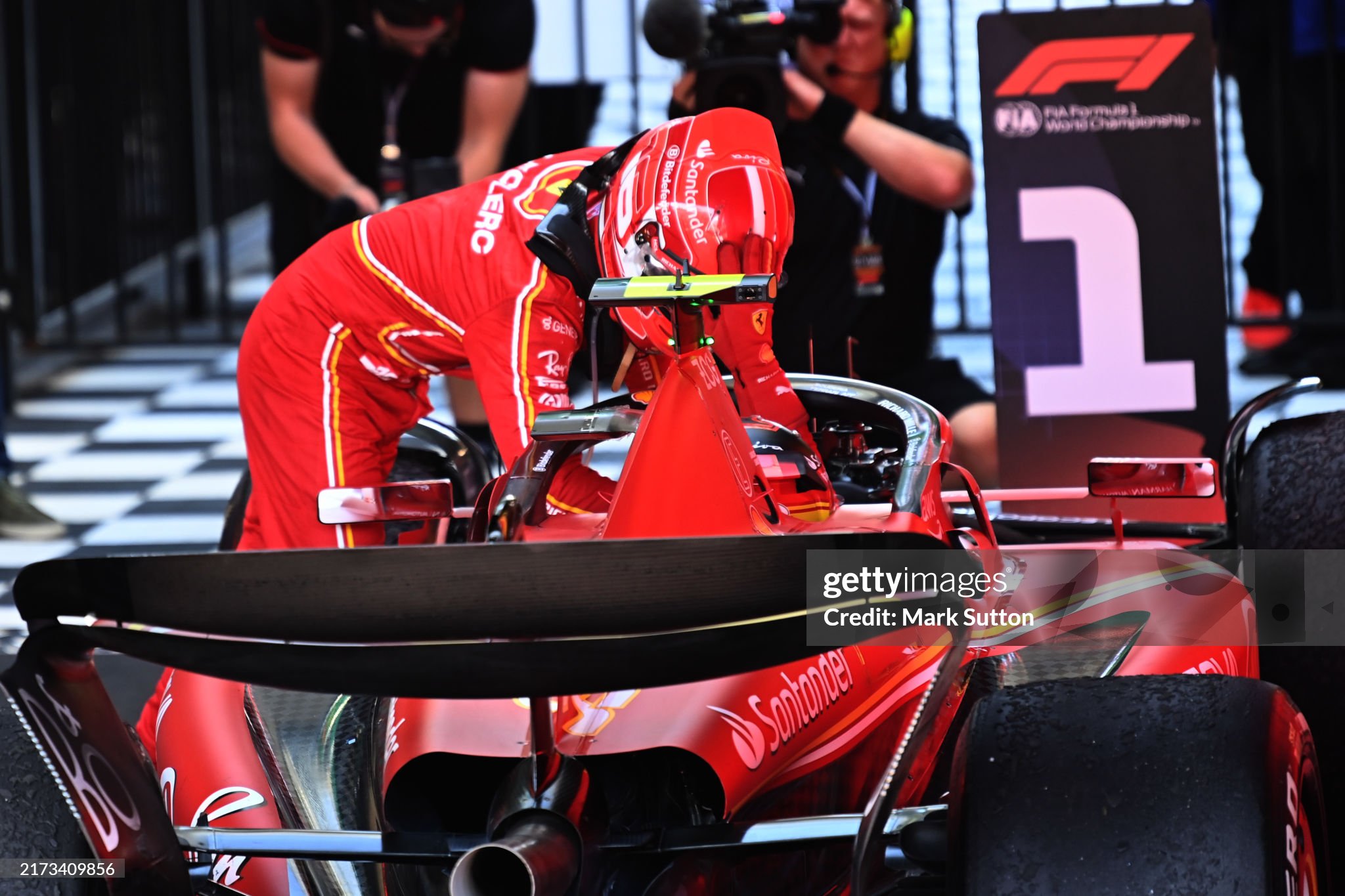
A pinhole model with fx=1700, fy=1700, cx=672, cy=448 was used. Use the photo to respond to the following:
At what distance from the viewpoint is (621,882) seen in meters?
1.63

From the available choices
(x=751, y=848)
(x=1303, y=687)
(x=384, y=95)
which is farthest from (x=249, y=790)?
(x=384, y=95)

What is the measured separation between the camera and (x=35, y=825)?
1549 mm

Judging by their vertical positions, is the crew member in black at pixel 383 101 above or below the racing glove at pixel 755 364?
above

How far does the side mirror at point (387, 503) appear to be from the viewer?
79.7 inches

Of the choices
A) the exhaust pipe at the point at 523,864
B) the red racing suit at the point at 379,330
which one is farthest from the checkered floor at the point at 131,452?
the exhaust pipe at the point at 523,864

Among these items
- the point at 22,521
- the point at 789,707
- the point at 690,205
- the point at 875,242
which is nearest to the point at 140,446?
the point at 22,521

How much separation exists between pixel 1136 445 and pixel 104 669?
85.2 inches

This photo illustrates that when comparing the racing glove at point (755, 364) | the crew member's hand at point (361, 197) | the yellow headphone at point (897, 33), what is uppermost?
the yellow headphone at point (897, 33)

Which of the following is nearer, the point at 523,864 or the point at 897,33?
the point at 523,864

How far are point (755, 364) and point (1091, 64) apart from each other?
1.67 meters

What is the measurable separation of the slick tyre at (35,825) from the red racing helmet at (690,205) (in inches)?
32.1

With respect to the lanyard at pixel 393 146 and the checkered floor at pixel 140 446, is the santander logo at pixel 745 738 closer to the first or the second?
the checkered floor at pixel 140 446

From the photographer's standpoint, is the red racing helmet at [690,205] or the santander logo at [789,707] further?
the red racing helmet at [690,205]

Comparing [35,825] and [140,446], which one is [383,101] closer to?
[140,446]
